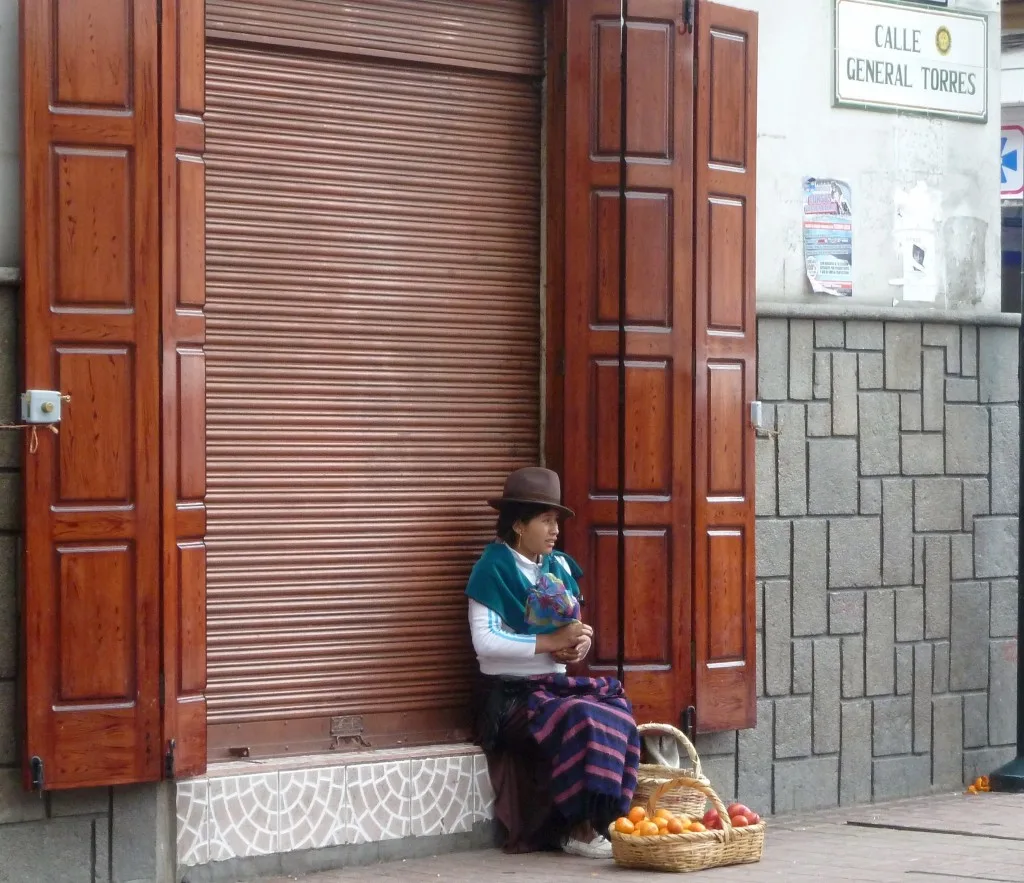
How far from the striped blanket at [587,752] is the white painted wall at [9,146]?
107 inches

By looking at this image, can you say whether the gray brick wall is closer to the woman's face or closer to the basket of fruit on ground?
the basket of fruit on ground

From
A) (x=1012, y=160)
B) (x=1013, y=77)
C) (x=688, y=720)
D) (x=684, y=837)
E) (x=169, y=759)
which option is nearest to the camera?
(x=169, y=759)

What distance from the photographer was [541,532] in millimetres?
7789

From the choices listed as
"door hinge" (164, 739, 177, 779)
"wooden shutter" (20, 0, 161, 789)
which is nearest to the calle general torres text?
"wooden shutter" (20, 0, 161, 789)

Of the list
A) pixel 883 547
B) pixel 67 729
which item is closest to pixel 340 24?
pixel 67 729

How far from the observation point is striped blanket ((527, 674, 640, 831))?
7492 mm

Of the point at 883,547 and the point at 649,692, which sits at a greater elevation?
the point at 883,547

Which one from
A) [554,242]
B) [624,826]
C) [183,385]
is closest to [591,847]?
[624,826]

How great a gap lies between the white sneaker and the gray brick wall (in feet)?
3.43

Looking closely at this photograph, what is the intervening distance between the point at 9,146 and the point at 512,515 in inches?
98.8

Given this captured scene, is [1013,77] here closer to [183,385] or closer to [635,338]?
[635,338]

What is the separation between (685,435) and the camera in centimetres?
831

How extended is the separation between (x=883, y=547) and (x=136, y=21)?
178 inches

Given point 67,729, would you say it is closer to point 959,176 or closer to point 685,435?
point 685,435
